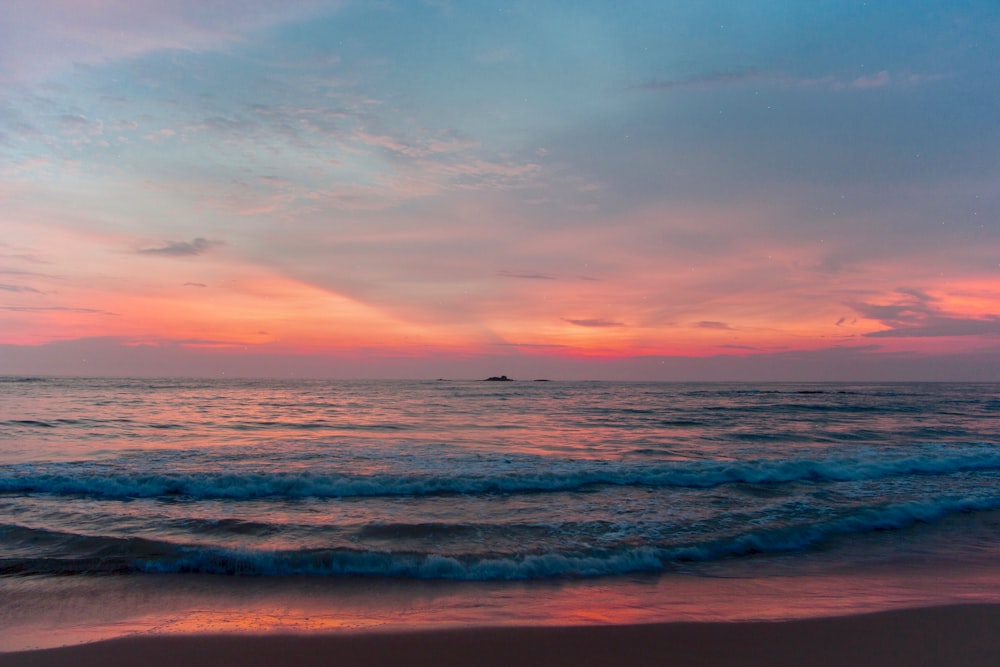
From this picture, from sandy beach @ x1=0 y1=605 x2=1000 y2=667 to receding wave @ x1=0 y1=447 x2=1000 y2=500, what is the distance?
6892 mm

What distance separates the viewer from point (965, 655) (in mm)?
5480

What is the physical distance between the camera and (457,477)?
1390cm

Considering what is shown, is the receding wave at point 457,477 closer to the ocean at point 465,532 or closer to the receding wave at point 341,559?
the ocean at point 465,532

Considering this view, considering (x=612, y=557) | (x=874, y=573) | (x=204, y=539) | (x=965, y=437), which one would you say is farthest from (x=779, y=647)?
(x=965, y=437)

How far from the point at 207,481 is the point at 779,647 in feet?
39.7

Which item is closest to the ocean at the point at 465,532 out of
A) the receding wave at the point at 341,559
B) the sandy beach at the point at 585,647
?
the receding wave at the point at 341,559

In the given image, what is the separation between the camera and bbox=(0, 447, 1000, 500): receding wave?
492 inches

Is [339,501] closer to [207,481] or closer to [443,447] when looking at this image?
[207,481]

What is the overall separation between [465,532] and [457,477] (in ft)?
14.3

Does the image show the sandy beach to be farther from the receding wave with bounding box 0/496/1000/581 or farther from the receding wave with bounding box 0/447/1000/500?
the receding wave with bounding box 0/447/1000/500

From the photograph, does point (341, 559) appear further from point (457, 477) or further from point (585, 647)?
point (457, 477)

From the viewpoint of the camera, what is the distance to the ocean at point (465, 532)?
6.66m

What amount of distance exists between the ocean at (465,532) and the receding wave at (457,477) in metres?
0.07

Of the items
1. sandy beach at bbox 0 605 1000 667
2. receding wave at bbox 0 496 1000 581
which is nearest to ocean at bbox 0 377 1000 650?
receding wave at bbox 0 496 1000 581
